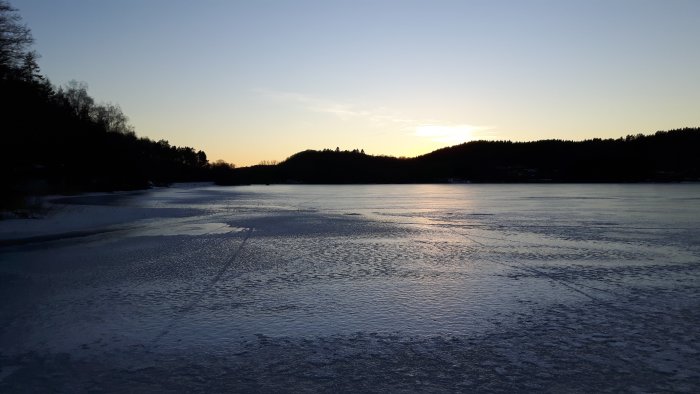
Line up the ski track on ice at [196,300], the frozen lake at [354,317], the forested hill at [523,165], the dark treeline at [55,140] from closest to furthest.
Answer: the frozen lake at [354,317], the ski track on ice at [196,300], the dark treeline at [55,140], the forested hill at [523,165]

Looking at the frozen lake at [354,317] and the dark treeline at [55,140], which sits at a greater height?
the dark treeline at [55,140]

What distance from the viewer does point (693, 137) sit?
113 metres

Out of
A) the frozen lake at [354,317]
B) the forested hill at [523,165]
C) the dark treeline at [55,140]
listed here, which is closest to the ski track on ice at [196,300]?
the frozen lake at [354,317]

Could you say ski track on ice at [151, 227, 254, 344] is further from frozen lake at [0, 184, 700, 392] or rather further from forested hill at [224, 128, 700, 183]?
forested hill at [224, 128, 700, 183]

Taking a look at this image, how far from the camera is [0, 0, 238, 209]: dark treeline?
19.2 m

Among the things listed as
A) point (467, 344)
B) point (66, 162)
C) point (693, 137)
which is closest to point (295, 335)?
point (467, 344)

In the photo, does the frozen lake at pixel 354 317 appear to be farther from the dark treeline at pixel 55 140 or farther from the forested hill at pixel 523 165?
the forested hill at pixel 523 165

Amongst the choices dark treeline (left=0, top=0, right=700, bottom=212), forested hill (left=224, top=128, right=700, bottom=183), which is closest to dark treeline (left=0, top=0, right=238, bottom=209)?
dark treeline (left=0, top=0, right=700, bottom=212)

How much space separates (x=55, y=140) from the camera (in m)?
29.0

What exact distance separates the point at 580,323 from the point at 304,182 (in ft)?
475

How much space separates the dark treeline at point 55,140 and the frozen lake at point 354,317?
27.8ft

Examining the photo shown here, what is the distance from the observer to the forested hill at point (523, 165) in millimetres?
112062

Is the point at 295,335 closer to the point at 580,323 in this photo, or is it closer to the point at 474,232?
the point at 580,323

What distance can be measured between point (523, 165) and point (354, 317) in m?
142
